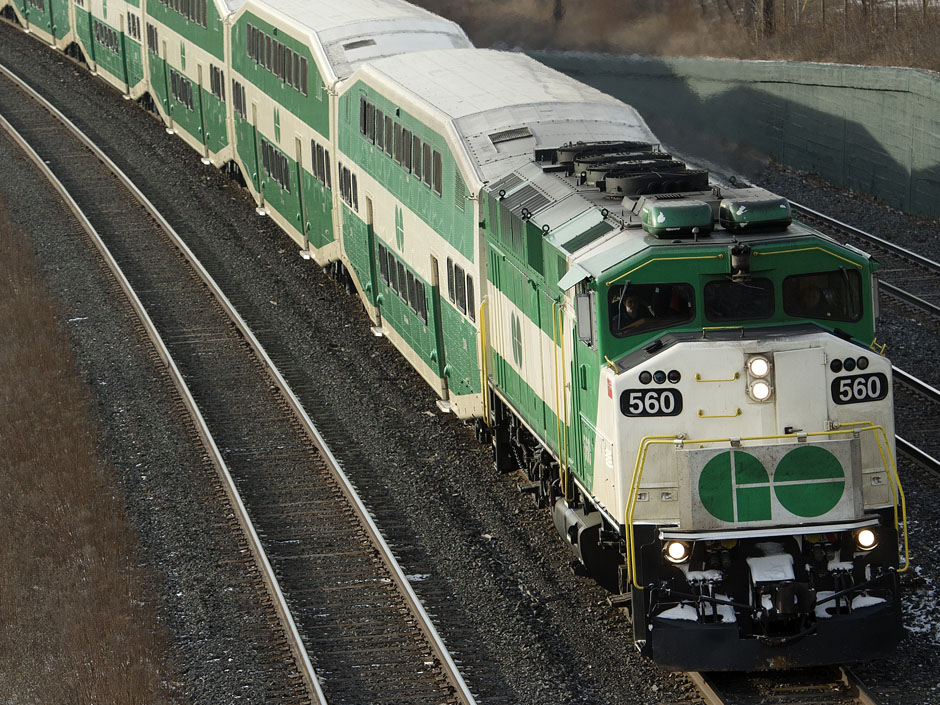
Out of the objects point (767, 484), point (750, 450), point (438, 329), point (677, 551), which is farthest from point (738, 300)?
point (438, 329)

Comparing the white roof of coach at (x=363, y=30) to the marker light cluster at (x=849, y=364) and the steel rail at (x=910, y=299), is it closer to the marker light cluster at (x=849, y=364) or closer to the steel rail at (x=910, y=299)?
the steel rail at (x=910, y=299)

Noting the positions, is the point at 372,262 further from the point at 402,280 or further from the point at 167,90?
the point at 167,90

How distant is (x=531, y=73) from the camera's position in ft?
70.0

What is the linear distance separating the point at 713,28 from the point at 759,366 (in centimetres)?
4070

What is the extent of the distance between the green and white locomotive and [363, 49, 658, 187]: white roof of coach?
0.05 metres

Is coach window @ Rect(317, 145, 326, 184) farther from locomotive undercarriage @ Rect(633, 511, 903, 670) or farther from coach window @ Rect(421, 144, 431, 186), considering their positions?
locomotive undercarriage @ Rect(633, 511, 903, 670)

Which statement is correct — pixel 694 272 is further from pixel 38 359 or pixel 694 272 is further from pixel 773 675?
pixel 38 359

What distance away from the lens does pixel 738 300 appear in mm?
12539

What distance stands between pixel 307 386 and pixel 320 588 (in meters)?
6.88

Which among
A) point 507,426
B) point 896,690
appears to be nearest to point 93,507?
point 507,426

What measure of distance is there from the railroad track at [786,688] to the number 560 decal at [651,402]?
273cm

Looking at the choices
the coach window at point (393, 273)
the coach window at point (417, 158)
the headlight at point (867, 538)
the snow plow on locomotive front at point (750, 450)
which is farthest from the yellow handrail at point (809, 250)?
the coach window at point (393, 273)

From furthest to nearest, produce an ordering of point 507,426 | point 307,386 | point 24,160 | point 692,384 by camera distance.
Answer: point 24,160, point 307,386, point 507,426, point 692,384

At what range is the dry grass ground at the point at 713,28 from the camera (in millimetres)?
40188
